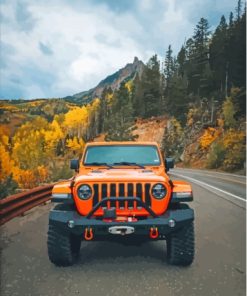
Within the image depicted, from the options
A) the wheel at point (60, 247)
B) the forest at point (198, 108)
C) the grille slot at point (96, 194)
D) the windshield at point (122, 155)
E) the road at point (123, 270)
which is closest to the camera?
the road at point (123, 270)

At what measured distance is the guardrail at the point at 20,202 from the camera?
884 centimetres

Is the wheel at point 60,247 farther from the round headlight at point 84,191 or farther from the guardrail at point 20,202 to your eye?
the guardrail at point 20,202

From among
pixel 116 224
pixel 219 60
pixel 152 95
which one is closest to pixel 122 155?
pixel 116 224

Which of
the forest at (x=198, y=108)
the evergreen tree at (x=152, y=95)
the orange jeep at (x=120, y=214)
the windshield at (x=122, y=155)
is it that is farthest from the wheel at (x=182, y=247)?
the evergreen tree at (x=152, y=95)

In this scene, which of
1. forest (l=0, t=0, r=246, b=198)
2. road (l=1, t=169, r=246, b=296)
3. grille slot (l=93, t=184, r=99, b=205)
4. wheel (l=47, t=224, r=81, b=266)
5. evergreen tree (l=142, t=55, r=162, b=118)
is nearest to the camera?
road (l=1, t=169, r=246, b=296)

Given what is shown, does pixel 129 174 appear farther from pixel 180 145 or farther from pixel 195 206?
pixel 180 145

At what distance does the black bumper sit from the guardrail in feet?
10.0

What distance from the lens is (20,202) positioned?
10.2 metres

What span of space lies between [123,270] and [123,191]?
105cm

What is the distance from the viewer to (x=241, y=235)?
8438 mm

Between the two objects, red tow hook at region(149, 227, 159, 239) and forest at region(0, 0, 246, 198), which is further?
forest at region(0, 0, 246, 198)

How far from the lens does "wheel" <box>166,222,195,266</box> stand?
19.9ft

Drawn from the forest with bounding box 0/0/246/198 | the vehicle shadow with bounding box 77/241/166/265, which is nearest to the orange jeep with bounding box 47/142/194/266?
the vehicle shadow with bounding box 77/241/166/265

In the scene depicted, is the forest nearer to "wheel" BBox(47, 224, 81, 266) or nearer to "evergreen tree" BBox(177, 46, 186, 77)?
"evergreen tree" BBox(177, 46, 186, 77)
